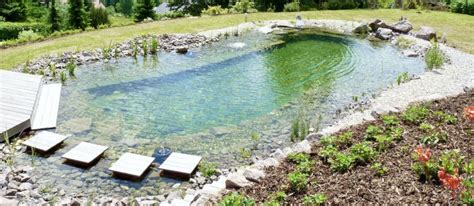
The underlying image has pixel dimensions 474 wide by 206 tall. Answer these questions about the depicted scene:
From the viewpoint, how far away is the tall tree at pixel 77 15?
21.5 meters

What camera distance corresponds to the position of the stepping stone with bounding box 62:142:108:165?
7156 millimetres

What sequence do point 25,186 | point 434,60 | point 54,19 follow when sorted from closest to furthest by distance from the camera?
point 25,186
point 434,60
point 54,19

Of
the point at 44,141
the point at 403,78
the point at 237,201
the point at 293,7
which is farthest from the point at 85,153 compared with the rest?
the point at 293,7

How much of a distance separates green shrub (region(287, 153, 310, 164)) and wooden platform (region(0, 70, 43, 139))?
5.64m

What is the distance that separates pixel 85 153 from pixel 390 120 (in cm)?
573

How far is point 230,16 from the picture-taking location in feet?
72.1

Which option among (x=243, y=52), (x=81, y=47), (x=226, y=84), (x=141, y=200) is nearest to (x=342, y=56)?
(x=243, y=52)

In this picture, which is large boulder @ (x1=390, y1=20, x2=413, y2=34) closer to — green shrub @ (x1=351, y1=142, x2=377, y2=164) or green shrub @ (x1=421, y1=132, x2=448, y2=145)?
green shrub @ (x1=421, y1=132, x2=448, y2=145)

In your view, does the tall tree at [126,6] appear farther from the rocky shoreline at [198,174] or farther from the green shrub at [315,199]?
the green shrub at [315,199]

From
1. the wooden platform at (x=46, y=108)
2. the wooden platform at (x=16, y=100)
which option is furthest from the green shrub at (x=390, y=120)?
the wooden platform at (x=16, y=100)

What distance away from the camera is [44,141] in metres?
7.78

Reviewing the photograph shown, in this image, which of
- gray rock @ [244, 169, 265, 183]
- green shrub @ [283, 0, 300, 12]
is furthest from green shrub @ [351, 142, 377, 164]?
green shrub @ [283, 0, 300, 12]

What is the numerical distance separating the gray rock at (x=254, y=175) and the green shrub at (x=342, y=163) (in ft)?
3.51

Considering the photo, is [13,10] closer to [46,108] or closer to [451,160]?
[46,108]
